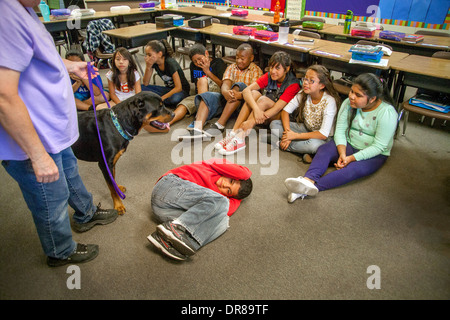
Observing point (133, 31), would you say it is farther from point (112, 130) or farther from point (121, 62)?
point (112, 130)

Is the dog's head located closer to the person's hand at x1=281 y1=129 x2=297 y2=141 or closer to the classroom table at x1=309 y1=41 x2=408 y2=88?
the person's hand at x1=281 y1=129 x2=297 y2=141

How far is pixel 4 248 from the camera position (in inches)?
72.4

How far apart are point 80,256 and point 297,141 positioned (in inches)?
81.2

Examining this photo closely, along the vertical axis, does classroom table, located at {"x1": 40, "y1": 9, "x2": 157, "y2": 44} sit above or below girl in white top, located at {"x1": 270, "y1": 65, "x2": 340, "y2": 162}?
above

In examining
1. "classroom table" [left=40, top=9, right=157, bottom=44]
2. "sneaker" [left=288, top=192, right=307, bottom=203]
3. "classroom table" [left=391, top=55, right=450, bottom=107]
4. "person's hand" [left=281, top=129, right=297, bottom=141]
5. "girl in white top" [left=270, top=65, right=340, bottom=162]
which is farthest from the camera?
"classroom table" [left=40, top=9, right=157, bottom=44]

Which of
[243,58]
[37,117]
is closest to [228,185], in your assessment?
[37,117]

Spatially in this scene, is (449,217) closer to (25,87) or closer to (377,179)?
(377,179)

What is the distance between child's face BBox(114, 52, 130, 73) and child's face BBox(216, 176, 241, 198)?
2008 mm

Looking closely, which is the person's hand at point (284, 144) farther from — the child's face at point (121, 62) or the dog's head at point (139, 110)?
the child's face at point (121, 62)

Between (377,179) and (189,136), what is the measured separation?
1.83 meters

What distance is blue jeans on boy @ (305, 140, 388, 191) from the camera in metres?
2.34

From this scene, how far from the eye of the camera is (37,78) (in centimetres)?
116

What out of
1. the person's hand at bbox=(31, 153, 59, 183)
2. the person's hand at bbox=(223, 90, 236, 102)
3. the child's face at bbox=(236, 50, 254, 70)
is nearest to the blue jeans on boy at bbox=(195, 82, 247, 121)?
the person's hand at bbox=(223, 90, 236, 102)
